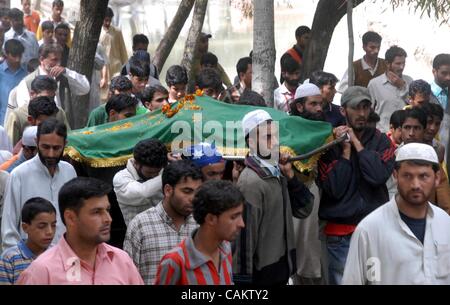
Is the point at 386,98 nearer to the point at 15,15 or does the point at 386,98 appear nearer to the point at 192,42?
the point at 192,42

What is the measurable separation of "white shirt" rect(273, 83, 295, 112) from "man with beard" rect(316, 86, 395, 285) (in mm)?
3072

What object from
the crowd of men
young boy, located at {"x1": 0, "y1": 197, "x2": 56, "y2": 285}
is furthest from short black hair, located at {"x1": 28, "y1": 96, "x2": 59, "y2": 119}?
young boy, located at {"x1": 0, "y1": 197, "x2": 56, "y2": 285}

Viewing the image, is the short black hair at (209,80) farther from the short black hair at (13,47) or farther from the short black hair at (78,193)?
the short black hair at (78,193)

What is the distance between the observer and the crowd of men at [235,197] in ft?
20.2

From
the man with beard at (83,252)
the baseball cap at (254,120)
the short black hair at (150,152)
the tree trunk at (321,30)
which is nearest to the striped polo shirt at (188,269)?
the man with beard at (83,252)

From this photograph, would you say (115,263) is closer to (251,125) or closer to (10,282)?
(10,282)

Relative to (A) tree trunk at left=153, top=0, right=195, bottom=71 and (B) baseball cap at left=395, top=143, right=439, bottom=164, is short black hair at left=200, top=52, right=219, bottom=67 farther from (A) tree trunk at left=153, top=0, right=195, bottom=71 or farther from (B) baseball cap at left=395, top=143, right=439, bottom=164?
(B) baseball cap at left=395, top=143, right=439, bottom=164

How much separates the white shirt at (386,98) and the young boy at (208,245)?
620 cm

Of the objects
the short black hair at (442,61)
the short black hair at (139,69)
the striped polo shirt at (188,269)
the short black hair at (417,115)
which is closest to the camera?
the striped polo shirt at (188,269)

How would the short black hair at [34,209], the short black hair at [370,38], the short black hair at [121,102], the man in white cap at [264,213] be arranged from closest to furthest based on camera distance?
the short black hair at [34,209] → the man in white cap at [264,213] → the short black hair at [121,102] → the short black hair at [370,38]

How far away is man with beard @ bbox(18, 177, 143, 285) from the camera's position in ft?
19.2

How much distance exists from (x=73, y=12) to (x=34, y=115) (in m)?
12.7

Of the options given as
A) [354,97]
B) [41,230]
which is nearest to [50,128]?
[41,230]
